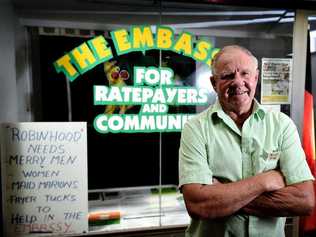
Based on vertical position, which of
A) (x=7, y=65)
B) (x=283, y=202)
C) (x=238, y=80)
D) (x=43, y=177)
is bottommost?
(x=43, y=177)

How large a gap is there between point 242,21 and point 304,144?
1298 millimetres

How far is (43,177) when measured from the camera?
7.20ft

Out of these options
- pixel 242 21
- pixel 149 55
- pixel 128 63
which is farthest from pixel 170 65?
pixel 242 21

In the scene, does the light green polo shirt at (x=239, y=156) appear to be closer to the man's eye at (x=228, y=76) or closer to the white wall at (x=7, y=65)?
the man's eye at (x=228, y=76)

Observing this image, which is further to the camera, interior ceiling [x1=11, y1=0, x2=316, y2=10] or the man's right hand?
interior ceiling [x1=11, y1=0, x2=316, y2=10]

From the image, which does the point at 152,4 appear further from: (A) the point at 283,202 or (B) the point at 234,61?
(A) the point at 283,202

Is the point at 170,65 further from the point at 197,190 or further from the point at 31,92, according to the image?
the point at 197,190

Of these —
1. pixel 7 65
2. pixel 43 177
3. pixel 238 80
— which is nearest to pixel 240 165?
pixel 238 80

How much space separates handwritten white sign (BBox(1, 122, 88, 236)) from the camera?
2.15 m

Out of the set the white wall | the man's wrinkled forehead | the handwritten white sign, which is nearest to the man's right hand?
the man's wrinkled forehead

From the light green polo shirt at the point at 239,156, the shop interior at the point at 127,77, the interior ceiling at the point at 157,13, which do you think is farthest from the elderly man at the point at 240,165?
the interior ceiling at the point at 157,13

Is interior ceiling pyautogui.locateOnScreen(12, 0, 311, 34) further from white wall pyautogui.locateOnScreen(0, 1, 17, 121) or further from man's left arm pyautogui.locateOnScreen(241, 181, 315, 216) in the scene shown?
man's left arm pyautogui.locateOnScreen(241, 181, 315, 216)

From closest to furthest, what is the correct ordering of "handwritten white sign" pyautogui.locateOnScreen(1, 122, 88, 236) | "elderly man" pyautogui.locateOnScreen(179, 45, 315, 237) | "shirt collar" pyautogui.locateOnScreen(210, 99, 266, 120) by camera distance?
"elderly man" pyautogui.locateOnScreen(179, 45, 315, 237), "shirt collar" pyautogui.locateOnScreen(210, 99, 266, 120), "handwritten white sign" pyautogui.locateOnScreen(1, 122, 88, 236)

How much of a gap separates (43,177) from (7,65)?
3.11 feet
